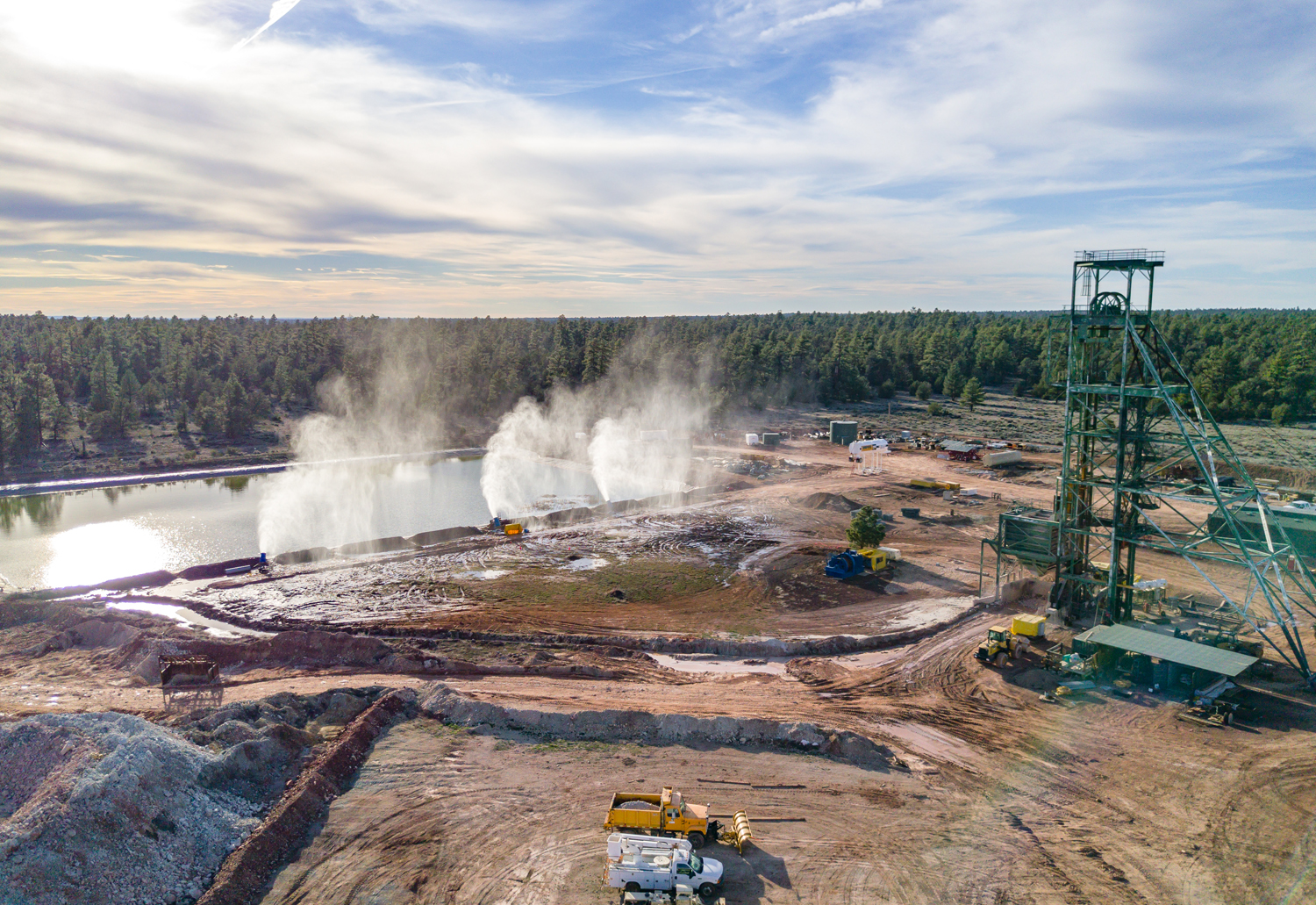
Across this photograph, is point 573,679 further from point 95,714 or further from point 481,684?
point 95,714

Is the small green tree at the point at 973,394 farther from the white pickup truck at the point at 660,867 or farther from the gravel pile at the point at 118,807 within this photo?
the gravel pile at the point at 118,807

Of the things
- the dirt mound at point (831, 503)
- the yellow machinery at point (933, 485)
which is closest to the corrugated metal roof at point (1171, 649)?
the dirt mound at point (831, 503)

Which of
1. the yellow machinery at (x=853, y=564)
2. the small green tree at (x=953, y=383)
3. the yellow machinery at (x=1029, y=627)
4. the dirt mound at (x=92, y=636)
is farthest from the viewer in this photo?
the small green tree at (x=953, y=383)

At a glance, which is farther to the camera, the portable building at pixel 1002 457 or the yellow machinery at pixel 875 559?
the portable building at pixel 1002 457

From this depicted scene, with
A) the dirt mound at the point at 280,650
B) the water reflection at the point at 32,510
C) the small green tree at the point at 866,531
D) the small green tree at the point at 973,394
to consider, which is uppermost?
the small green tree at the point at 973,394

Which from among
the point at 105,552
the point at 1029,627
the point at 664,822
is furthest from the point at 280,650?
the point at 1029,627

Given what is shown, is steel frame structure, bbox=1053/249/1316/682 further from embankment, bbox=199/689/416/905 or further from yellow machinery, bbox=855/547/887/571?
embankment, bbox=199/689/416/905

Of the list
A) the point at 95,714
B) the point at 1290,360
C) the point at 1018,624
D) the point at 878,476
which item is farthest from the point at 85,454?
the point at 1290,360
